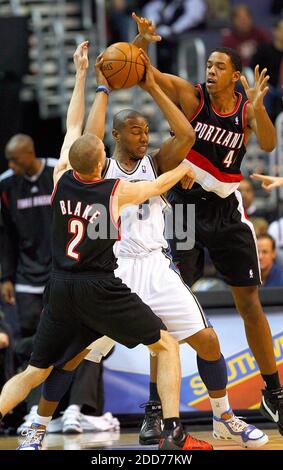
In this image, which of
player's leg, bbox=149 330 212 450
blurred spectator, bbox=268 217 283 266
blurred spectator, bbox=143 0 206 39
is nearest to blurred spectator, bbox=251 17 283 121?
blurred spectator, bbox=143 0 206 39

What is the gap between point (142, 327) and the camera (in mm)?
6191

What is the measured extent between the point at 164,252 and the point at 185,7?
8564 mm

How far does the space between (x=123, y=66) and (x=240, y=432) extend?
243 centimetres

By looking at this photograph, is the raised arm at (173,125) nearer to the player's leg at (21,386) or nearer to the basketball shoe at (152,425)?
the player's leg at (21,386)

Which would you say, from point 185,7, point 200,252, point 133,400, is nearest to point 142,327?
point 200,252

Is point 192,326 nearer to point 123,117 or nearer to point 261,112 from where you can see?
point 123,117

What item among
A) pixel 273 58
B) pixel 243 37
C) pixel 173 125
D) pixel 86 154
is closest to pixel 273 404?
pixel 173 125

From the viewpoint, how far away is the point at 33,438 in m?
6.63

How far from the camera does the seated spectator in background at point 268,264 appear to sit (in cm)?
920

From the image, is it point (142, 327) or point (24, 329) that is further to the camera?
point (24, 329)

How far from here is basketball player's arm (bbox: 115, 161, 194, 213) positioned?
6.24 m

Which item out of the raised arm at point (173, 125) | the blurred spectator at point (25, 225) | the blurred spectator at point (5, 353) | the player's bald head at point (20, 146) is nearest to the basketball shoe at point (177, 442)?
the raised arm at point (173, 125)

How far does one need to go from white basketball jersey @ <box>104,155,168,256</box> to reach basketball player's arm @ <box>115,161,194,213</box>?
0.30 metres

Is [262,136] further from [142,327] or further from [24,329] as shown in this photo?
[24,329]
